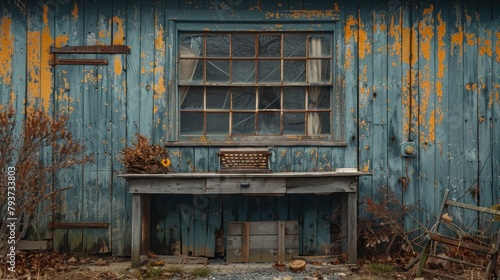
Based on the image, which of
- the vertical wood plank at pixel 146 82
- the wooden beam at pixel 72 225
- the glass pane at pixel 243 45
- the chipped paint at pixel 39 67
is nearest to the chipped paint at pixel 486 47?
the glass pane at pixel 243 45

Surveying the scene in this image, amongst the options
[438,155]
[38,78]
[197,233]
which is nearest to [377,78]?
[438,155]

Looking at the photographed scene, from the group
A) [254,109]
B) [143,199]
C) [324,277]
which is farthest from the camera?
[254,109]

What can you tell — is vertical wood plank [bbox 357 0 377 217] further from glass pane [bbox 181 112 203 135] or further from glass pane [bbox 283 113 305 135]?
glass pane [bbox 181 112 203 135]

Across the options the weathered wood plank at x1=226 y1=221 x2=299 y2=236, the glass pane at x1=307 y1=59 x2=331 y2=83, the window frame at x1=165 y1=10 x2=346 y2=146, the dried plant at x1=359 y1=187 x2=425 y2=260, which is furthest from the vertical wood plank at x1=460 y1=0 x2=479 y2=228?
the weathered wood plank at x1=226 y1=221 x2=299 y2=236

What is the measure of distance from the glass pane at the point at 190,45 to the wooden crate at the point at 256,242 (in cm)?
216

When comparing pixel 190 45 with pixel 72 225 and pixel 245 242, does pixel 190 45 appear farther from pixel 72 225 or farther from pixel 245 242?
pixel 72 225

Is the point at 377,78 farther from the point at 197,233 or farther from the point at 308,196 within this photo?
the point at 197,233

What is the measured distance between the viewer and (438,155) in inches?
258

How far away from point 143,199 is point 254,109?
175 centimetres

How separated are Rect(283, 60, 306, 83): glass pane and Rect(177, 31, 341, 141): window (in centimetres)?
1

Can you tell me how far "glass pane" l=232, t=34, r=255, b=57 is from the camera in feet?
21.6

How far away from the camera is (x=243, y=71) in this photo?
261 inches

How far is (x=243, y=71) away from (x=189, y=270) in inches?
98.5

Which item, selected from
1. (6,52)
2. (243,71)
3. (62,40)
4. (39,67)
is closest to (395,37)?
(243,71)
